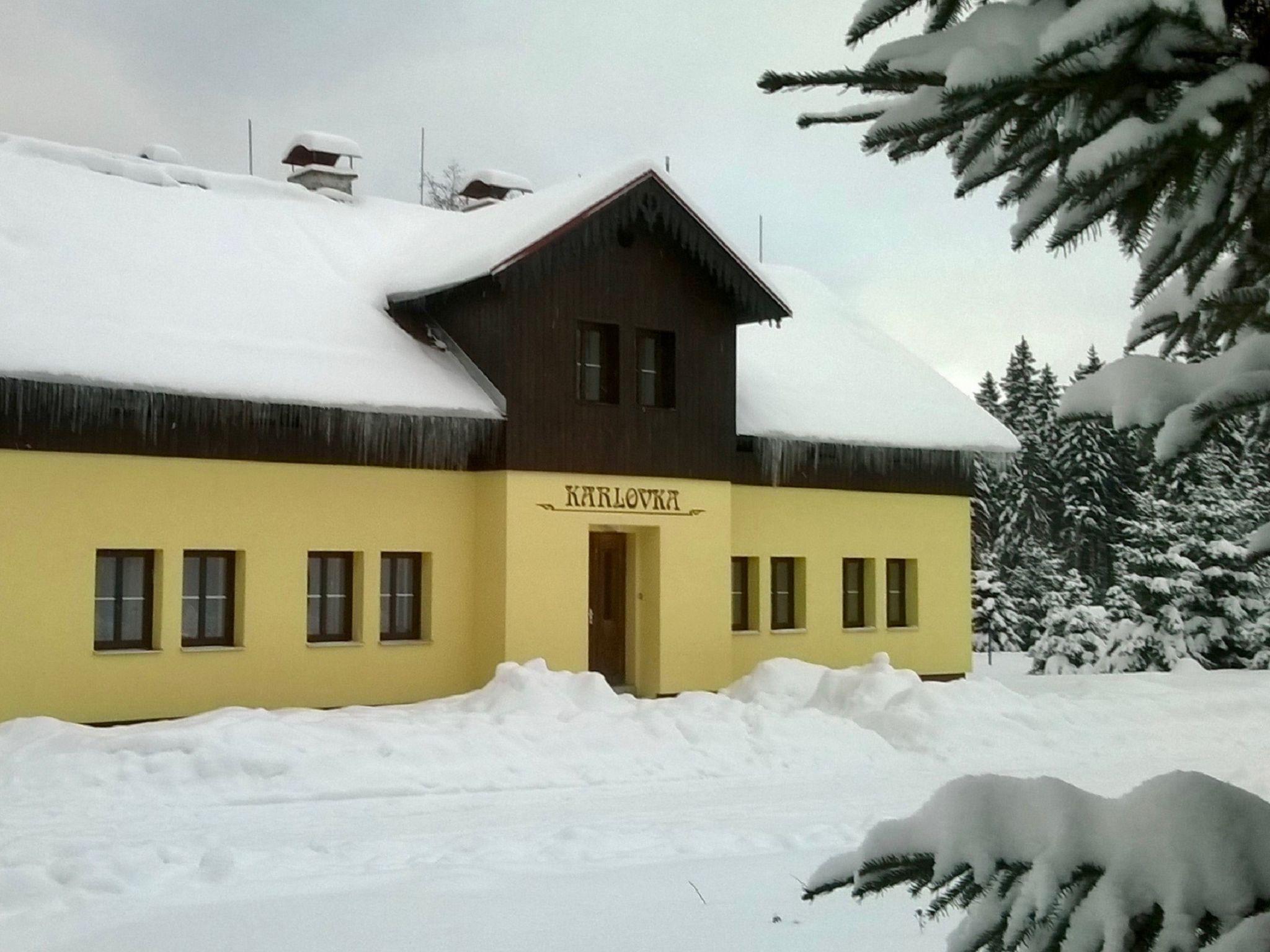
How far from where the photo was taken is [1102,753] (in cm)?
1466

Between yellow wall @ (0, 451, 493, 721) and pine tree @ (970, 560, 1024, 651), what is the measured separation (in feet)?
89.8

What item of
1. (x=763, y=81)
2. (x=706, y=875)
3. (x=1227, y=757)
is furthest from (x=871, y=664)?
(x=763, y=81)

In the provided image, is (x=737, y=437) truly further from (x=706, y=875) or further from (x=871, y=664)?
(x=706, y=875)

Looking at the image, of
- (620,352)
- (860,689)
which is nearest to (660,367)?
(620,352)

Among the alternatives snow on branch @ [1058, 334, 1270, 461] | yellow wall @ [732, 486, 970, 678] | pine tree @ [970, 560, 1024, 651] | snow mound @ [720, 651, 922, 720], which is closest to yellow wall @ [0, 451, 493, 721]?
snow mound @ [720, 651, 922, 720]

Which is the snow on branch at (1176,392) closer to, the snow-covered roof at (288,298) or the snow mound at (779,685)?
the snow-covered roof at (288,298)

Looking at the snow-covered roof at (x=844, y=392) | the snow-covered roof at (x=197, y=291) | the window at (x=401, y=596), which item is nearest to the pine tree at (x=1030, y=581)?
the snow-covered roof at (x=844, y=392)

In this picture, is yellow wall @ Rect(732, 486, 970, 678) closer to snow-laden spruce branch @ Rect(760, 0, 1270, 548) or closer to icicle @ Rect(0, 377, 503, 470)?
icicle @ Rect(0, 377, 503, 470)

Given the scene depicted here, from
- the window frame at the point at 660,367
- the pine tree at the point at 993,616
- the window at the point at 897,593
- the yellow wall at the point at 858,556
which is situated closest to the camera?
the window frame at the point at 660,367

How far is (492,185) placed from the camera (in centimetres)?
2403

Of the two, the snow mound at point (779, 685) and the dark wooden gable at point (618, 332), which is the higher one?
the dark wooden gable at point (618, 332)

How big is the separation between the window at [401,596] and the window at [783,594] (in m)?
5.77

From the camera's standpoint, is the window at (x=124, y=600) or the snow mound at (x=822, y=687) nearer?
the window at (x=124, y=600)

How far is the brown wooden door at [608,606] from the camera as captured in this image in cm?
1901
